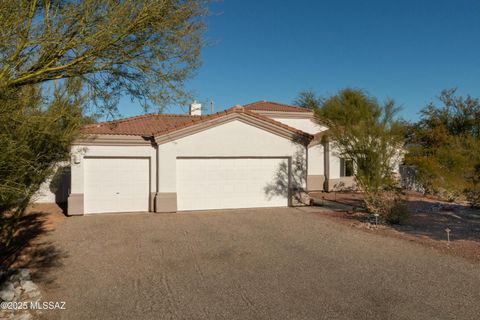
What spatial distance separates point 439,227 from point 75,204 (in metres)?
12.9

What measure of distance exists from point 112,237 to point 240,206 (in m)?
6.32

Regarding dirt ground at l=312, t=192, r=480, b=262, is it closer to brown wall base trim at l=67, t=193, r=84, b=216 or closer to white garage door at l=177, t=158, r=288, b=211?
white garage door at l=177, t=158, r=288, b=211

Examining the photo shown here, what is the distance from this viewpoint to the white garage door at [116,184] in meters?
13.3

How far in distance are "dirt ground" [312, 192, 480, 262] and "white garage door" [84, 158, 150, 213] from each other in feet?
25.1

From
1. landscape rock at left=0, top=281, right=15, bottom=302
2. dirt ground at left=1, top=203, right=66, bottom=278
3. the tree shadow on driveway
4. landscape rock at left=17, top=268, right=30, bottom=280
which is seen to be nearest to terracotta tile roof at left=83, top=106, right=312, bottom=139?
dirt ground at left=1, top=203, right=66, bottom=278

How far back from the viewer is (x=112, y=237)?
31.5 ft

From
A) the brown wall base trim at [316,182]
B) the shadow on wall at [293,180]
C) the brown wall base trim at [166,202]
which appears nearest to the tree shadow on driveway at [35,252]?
the brown wall base trim at [166,202]

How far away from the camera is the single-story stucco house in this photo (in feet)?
43.7

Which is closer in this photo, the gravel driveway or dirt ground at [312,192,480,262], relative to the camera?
the gravel driveway

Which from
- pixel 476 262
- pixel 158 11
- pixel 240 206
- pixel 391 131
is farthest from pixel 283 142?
pixel 158 11

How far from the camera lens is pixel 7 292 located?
527 centimetres

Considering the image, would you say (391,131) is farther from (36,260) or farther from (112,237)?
Result: (36,260)

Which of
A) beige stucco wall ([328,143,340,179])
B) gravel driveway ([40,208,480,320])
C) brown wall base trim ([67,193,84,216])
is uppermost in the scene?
beige stucco wall ([328,143,340,179])

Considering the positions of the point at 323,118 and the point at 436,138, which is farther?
the point at 436,138
